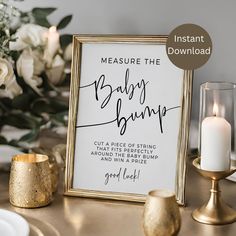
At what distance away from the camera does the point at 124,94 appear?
1109 millimetres

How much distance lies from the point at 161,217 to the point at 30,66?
0.55 m

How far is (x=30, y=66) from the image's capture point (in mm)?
1274

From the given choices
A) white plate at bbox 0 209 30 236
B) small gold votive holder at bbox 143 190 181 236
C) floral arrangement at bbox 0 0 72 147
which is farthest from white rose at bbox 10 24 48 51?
small gold votive holder at bbox 143 190 181 236

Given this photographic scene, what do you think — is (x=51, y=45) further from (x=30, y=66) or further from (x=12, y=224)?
(x=12, y=224)

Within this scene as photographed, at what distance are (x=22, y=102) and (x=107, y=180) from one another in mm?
355

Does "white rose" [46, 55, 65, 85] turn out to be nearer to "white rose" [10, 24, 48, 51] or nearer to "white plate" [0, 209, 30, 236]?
"white rose" [10, 24, 48, 51]

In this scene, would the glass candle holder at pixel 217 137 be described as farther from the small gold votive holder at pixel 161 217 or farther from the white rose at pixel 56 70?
the white rose at pixel 56 70

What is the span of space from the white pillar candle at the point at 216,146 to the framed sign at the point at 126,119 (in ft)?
0.23

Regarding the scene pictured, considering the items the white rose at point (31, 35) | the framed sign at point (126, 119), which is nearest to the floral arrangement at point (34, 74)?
the white rose at point (31, 35)

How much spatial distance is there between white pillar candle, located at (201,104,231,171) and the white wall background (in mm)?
365

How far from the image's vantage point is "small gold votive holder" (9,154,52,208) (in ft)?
3.46

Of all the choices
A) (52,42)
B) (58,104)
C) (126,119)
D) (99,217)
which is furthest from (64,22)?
(99,217)

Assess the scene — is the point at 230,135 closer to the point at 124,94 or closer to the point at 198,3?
the point at 124,94

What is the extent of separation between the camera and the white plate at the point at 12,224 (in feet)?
3.06
